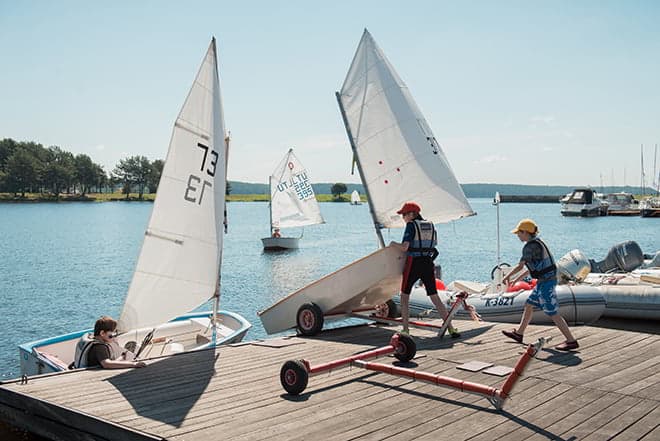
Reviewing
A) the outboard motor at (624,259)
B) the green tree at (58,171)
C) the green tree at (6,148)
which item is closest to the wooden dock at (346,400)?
the outboard motor at (624,259)

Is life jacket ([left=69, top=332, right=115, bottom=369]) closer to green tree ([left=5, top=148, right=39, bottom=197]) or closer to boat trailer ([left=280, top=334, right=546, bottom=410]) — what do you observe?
boat trailer ([left=280, top=334, right=546, bottom=410])

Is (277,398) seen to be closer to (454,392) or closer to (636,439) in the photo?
(454,392)

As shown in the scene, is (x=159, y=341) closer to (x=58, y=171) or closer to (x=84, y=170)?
(x=58, y=171)

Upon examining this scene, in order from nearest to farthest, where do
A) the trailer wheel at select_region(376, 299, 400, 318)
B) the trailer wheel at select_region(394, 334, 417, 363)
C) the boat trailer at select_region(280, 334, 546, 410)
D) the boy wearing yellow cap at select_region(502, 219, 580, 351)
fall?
1. the boat trailer at select_region(280, 334, 546, 410)
2. the trailer wheel at select_region(394, 334, 417, 363)
3. the boy wearing yellow cap at select_region(502, 219, 580, 351)
4. the trailer wheel at select_region(376, 299, 400, 318)

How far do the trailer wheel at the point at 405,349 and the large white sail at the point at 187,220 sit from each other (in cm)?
331

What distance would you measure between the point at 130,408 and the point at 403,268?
14.8 feet

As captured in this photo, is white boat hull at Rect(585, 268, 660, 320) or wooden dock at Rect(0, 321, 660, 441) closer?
wooden dock at Rect(0, 321, 660, 441)

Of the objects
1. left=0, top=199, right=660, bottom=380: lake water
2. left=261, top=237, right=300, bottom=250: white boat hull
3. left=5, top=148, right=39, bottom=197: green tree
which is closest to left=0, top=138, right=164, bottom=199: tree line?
left=5, top=148, right=39, bottom=197: green tree

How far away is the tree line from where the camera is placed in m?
133

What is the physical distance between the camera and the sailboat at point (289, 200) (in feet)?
131

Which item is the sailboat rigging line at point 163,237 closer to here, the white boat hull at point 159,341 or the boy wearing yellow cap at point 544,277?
the white boat hull at point 159,341

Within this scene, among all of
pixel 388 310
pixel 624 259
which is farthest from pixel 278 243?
pixel 388 310

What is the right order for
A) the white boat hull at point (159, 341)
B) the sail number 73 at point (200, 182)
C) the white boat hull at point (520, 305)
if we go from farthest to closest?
the white boat hull at point (520, 305), the white boat hull at point (159, 341), the sail number 73 at point (200, 182)

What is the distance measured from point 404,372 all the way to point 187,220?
4251 millimetres
